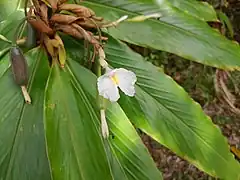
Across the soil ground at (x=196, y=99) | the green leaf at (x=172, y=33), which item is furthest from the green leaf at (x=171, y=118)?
the soil ground at (x=196, y=99)

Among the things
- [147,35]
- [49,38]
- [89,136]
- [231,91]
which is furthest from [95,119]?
[231,91]

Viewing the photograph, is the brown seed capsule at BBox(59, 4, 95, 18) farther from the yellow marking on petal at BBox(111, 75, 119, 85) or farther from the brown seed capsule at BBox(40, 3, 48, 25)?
the yellow marking on petal at BBox(111, 75, 119, 85)

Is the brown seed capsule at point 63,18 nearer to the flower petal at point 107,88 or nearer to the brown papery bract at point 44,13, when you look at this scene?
the brown papery bract at point 44,13

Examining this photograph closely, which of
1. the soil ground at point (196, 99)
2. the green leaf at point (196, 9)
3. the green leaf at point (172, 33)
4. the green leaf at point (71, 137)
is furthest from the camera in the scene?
the soil ground at point (196, 99)

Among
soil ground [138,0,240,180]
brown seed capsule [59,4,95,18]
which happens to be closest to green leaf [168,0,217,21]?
brown seed capsule [59,4,95,18]

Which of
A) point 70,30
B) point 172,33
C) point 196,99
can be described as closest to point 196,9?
point 172,33

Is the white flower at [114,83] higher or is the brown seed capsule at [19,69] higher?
the brown seed capsule at [19,69]
